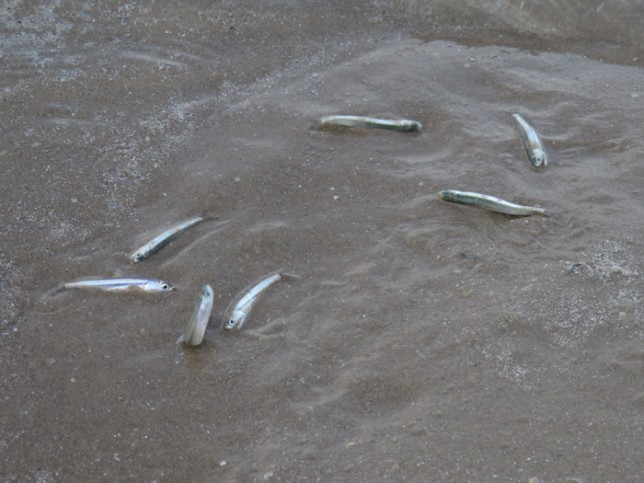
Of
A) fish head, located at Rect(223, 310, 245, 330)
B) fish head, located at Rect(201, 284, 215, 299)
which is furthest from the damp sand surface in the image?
fish head, located at Rect(201, 284, 215, 299)

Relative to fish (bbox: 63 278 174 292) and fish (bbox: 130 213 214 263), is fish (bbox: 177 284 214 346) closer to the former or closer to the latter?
fish (bbox: 63 278 174 292)

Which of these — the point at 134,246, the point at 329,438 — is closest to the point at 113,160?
the point at 134,246

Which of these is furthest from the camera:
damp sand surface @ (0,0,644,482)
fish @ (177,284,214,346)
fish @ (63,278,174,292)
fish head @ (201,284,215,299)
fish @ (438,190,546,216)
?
fish @ (438,190,546,216)

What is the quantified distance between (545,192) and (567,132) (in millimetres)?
899

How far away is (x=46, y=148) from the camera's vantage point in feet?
20.5

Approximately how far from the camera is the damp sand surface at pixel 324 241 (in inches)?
163

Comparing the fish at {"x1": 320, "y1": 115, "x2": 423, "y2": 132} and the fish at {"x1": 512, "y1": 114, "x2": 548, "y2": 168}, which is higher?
the fish at {"x1": 320, "y1": 115, "x2": 423, "y2": 132}

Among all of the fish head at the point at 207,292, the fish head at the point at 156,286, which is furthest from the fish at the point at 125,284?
the fish head at the point at 207,292

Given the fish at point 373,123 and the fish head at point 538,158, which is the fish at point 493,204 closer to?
the fish head at point 538,158

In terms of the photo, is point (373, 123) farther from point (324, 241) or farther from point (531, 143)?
point (324, 241)

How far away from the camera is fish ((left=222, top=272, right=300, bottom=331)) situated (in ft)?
15.7

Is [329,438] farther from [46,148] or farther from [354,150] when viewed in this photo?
[46,148]

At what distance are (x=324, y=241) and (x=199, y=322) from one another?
46.8 inches

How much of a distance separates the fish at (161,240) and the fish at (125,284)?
0.25 metres
